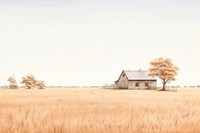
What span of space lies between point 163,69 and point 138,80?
27.7 feet

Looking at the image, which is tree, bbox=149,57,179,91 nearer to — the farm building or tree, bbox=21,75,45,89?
the farm building

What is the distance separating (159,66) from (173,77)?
12.8 ft

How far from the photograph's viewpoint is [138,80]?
274 ft

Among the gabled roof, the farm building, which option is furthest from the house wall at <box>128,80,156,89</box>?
the gabled roof

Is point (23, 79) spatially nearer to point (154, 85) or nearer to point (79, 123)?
point (154, 85)

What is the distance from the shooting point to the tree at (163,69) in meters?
77.5

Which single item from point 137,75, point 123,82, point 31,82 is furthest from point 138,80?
point 31,82

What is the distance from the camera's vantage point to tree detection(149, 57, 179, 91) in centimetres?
7750

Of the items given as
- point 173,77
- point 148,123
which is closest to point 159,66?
point 173,77

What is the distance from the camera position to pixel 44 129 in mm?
5922

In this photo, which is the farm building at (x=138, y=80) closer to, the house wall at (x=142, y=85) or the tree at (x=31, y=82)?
the house wall at (x=142, y=85)

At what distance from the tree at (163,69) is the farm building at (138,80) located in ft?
18.5

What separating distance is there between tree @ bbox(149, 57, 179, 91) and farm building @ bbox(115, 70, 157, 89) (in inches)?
221

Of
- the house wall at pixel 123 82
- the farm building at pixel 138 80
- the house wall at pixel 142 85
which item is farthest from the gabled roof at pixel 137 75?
the house wall at pixel 123 82
